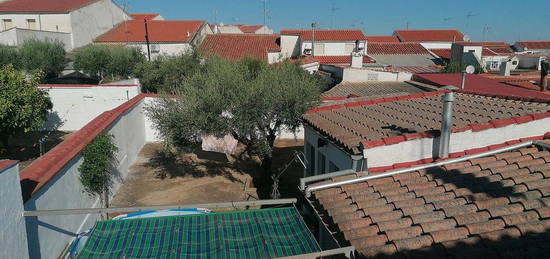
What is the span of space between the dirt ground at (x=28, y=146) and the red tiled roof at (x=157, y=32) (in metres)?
26.2

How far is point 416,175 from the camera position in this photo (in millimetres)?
6469

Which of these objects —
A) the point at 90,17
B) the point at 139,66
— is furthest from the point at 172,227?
the point at 90,17

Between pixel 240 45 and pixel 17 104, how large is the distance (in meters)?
31.4

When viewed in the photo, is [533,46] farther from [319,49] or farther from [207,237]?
[207,237]

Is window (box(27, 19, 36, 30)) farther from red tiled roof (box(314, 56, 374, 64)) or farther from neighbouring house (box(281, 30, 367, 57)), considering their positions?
red tiled roof (box(314, 56, 374, 64))

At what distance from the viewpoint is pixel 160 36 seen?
47875mm

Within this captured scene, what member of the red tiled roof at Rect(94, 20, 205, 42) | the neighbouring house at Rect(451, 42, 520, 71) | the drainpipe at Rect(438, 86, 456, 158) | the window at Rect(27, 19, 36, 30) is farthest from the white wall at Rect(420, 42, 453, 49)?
the drainpipe at Rect(438, 86, 456, 158)

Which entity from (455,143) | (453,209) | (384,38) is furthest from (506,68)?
(384,38)

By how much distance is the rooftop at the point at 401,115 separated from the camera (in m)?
8.08

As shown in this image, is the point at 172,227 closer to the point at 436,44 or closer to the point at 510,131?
the point at 510,131

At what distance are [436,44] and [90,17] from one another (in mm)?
49236

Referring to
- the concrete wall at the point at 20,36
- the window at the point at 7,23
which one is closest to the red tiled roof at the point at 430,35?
the concrete wall at the point at 20,36

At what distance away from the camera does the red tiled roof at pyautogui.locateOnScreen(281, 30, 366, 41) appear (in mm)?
44094

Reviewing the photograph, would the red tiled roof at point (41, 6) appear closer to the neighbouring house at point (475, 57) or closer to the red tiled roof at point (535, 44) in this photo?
the neighbouring house at point (475, 57)
